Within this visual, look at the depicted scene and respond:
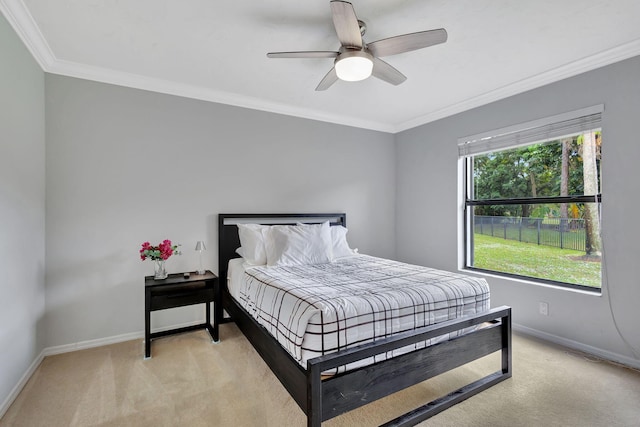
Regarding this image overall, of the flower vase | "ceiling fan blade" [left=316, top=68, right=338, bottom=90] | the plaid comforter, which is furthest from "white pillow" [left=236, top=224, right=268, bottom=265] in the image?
"ceiling fan blade" [left=316, top=68, right=338, bottom=90]

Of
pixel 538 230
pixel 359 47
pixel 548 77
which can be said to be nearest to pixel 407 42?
pixel 359 47

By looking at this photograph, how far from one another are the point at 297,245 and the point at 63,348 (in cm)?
222

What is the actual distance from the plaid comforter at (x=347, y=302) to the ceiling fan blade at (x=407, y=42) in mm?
1598

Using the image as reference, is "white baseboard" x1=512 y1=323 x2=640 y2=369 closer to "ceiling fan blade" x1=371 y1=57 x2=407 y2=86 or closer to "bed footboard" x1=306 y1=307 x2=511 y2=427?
"bed footboard" x1=306 y1=307 x2=511 y2=427

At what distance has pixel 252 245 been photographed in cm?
308

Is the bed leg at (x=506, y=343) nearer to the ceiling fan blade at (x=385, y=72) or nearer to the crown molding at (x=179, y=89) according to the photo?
the ceiling fan blade at (x=385, y=72)

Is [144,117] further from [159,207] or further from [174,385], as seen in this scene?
[174,385]

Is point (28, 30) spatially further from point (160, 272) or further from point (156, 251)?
point (160, 272)

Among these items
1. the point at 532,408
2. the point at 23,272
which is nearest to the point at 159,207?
the point at 23,272

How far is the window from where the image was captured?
9.03 feet

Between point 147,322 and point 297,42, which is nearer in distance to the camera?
point 297,42

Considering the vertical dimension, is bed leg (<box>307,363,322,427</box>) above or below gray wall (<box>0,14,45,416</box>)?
Answer: below

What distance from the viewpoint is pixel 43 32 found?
223 centimetres

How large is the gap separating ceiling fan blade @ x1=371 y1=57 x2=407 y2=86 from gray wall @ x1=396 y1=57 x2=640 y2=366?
164 cm
